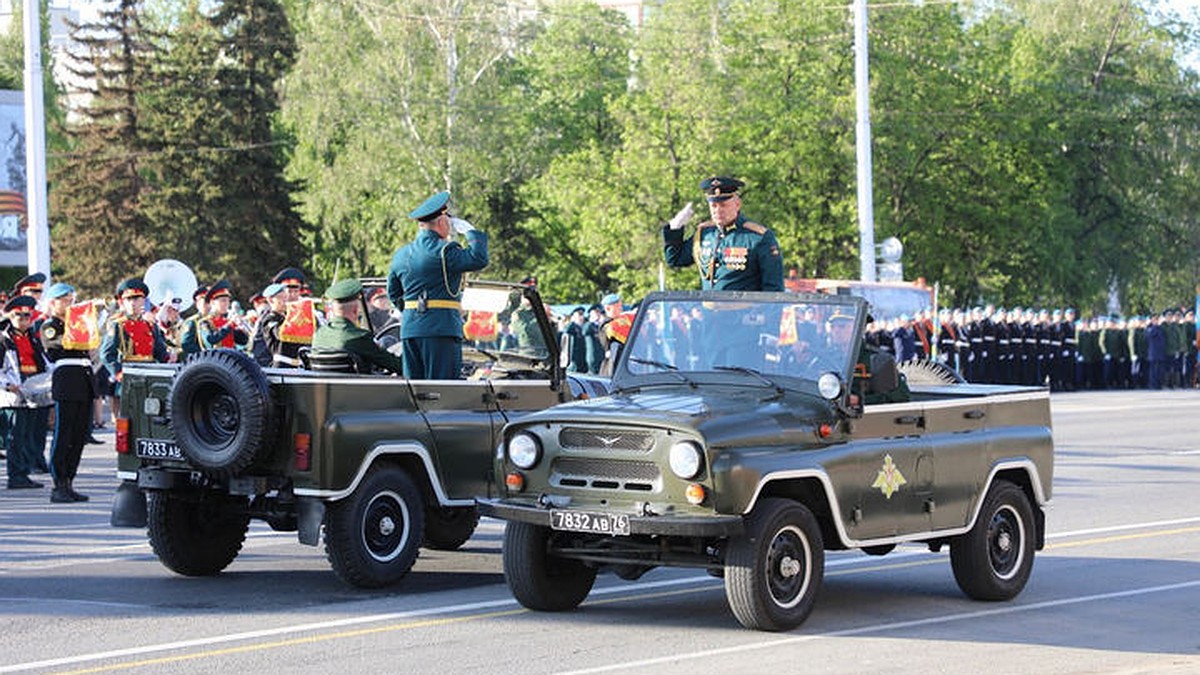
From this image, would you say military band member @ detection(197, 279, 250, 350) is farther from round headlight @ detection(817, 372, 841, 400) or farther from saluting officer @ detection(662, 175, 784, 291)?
round headlight @ detection(817, 372, 841, 400)

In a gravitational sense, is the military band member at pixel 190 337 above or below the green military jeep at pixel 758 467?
above

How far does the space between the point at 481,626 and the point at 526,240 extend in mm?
54582

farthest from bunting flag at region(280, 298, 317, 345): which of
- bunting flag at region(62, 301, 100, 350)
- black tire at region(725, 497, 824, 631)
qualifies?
black tire at region(725, 497, 824, 631)

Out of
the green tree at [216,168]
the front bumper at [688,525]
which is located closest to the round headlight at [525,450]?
the front bumper at [688,525]

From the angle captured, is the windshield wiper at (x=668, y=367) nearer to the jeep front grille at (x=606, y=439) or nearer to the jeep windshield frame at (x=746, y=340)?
the jeep windshield frame at (x=746, y=340)

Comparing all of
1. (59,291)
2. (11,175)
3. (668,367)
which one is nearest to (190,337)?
(59,291)

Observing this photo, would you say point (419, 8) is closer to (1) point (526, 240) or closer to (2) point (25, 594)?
(1) point (526, 240)

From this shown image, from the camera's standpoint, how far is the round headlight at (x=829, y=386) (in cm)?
992

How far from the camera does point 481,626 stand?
9.98m

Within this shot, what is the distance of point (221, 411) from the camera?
37.0 feet

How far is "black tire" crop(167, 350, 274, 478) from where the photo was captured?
35.9 feet

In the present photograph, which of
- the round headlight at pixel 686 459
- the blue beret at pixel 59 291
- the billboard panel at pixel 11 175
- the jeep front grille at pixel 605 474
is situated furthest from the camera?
the billboard panel at pixel 11 175

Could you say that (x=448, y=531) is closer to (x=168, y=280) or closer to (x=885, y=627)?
(x=885, y=627)

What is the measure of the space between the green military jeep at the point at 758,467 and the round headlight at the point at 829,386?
1 cm
